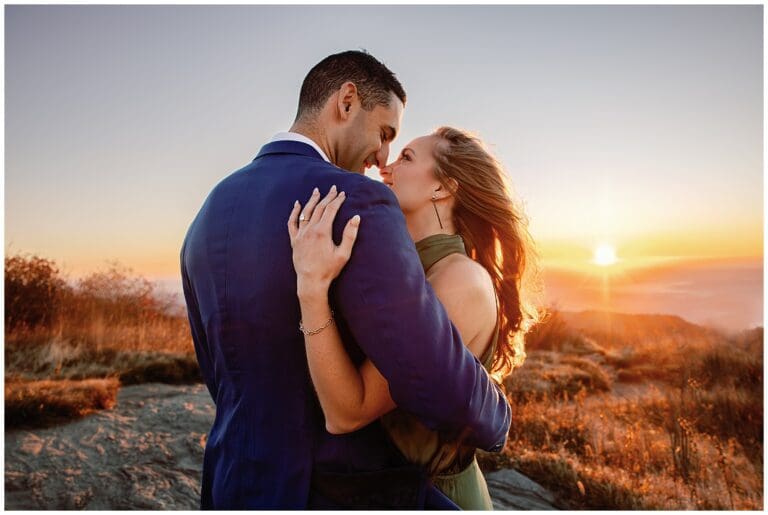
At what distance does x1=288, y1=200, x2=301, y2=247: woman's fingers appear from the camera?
60.7 inches

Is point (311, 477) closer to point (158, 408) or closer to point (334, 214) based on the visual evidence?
point (334, 214)

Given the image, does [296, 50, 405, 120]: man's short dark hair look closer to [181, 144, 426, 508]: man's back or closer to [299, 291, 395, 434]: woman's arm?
[181, 144, 426, 508]: man's back

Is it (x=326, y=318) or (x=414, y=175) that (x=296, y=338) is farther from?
(x=414, y=175)

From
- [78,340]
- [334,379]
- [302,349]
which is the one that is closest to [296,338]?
[302,349]

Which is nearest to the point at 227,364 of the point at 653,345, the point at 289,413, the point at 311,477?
the point at 289,413

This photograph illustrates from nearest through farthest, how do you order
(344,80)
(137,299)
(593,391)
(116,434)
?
(344,80) < (116,434) < (593,391) < (137,299)

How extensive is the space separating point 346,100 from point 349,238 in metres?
0.94

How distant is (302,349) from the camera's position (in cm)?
161

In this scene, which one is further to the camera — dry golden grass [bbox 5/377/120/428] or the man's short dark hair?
dry golden grass [bbox 5/377/120/428]

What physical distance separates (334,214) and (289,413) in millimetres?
533

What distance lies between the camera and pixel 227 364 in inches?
65.0

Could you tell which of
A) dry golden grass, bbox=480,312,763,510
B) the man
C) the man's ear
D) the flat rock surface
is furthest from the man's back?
dry golden grass, bbox=480,312,763,510

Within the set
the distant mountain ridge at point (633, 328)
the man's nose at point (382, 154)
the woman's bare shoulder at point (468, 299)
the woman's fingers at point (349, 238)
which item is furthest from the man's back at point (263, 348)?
the distant mountain ridge at point (633, 328)

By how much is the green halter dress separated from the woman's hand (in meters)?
0.61
